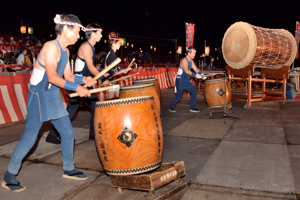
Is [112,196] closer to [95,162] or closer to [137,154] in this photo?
[137,154]

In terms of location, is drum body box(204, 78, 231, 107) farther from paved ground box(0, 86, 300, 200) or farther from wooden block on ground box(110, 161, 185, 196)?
wooden block on ground box(110, 161, 185, 196)

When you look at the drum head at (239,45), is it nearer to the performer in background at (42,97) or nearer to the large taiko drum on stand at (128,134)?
the large taiko drum on stand at (128,134)

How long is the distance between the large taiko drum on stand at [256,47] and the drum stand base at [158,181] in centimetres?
640

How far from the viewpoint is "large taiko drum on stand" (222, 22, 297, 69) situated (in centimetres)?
859

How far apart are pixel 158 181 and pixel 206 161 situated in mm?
1337

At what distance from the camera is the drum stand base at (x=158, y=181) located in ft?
9.25

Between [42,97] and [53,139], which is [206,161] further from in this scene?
[53,139]

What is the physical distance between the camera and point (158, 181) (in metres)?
2.86

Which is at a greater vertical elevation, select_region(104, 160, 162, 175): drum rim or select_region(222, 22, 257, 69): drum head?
select_region(222, 22, 257, 69): drum head

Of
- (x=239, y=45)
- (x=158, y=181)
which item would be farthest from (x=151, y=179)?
(x=239, y=45)

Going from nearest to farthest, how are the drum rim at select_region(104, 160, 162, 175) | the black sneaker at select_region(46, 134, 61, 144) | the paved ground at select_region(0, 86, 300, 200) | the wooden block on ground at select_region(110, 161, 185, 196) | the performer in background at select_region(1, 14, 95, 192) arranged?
the wooden block on ground at select_region(110, 161, 185, 196), the drum rim at select_region(104, 160, 162, 175), the paved ground at select_region(0, 86, 300, 200), the performer in background at select_region(1, 14, 95, 192), the black sneaker at select_region(46, 134, 61, 144)

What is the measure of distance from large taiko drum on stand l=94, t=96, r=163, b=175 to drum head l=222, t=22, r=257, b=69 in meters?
6.47

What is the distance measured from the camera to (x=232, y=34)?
908cm

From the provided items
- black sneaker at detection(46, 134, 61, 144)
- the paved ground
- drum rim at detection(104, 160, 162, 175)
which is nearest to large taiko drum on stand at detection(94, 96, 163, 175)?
drum rim at detection(104, 160, 162, 175)
